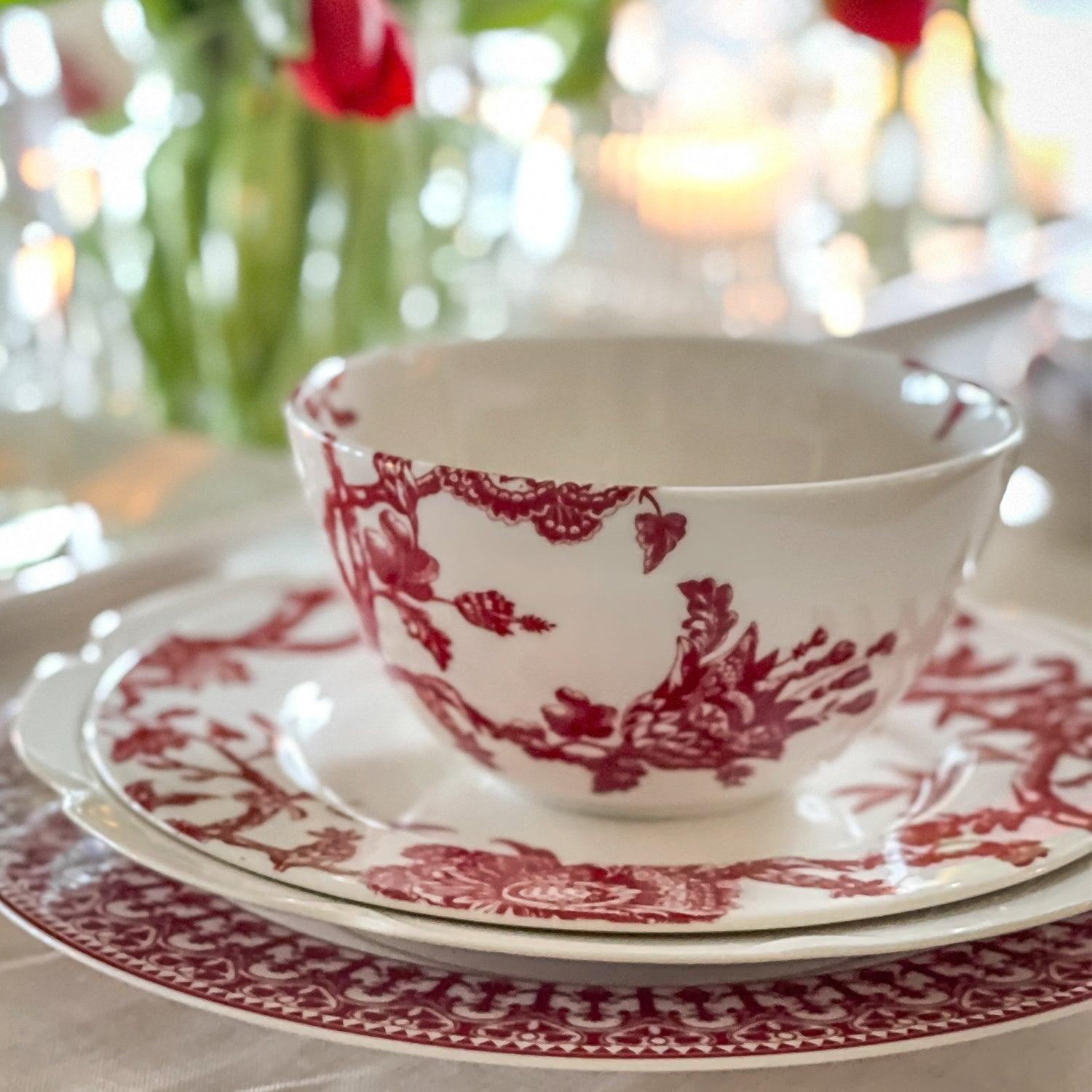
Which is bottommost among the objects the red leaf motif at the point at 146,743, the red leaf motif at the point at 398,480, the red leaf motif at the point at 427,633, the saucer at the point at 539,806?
the saucer at the point at 539,806

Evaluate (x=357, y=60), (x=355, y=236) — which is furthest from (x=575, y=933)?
(x=355, y=236)

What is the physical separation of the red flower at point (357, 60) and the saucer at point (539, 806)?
0.22 m

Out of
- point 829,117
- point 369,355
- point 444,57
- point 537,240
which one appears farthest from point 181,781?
point 829,117

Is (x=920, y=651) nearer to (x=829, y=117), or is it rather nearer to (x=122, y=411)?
(x=122, y=411)

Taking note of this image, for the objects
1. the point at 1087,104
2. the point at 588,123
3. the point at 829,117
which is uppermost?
the point at 588,123

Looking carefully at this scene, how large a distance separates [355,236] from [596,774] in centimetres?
44

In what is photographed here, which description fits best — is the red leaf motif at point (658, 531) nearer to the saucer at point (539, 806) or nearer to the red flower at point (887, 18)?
the saucer at point (539, 806)

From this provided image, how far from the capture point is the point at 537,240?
3.66ft

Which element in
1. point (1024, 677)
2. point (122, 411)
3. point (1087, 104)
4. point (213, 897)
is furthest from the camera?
point (1087, 104)

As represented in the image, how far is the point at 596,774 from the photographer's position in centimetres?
38

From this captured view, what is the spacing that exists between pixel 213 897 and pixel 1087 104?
2.57 meters

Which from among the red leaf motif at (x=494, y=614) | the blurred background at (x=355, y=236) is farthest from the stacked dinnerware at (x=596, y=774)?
the blurred background at (x=355, y=236)

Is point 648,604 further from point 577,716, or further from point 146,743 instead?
point 146,743

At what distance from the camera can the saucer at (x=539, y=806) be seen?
0.32 metres
